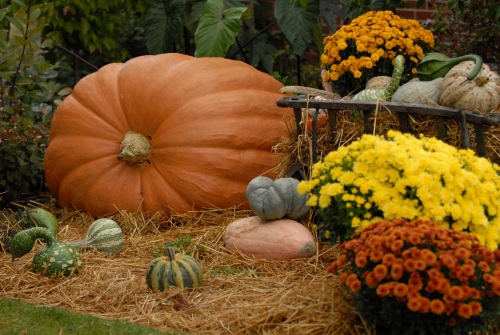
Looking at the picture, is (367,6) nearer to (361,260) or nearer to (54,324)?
(361,260)

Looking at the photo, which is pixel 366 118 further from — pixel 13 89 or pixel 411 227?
pixel 13 89

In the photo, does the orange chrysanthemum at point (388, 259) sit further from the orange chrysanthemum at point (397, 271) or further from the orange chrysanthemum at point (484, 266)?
the orange chrysanthemum at point (484, 266)

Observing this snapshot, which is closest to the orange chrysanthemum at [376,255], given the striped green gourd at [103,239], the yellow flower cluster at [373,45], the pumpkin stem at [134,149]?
the striped green gourd at [103,239]

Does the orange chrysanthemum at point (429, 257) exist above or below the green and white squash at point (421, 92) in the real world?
below

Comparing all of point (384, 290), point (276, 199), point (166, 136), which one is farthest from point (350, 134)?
point (384, 290)

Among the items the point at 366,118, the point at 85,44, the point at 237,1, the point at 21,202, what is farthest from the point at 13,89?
the point at 366,118

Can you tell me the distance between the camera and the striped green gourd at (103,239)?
3.80 meters

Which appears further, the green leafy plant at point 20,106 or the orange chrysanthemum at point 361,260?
the green leafy plant at point 20,106

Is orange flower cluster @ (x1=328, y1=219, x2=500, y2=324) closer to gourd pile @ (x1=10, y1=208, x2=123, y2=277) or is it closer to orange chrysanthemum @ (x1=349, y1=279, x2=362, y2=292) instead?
orange chrysanthemum @ (x1=349, y1=279, x2=362, y2=292)

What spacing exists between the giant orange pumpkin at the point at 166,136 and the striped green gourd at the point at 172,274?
41.2 inches

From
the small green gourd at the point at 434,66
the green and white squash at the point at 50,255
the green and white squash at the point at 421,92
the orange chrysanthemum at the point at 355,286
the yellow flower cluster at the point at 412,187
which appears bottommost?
the green and white squash at the point at 50,255

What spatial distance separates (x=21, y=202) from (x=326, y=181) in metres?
2.71

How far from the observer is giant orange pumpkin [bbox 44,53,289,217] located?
422cm

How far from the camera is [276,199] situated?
362cm
